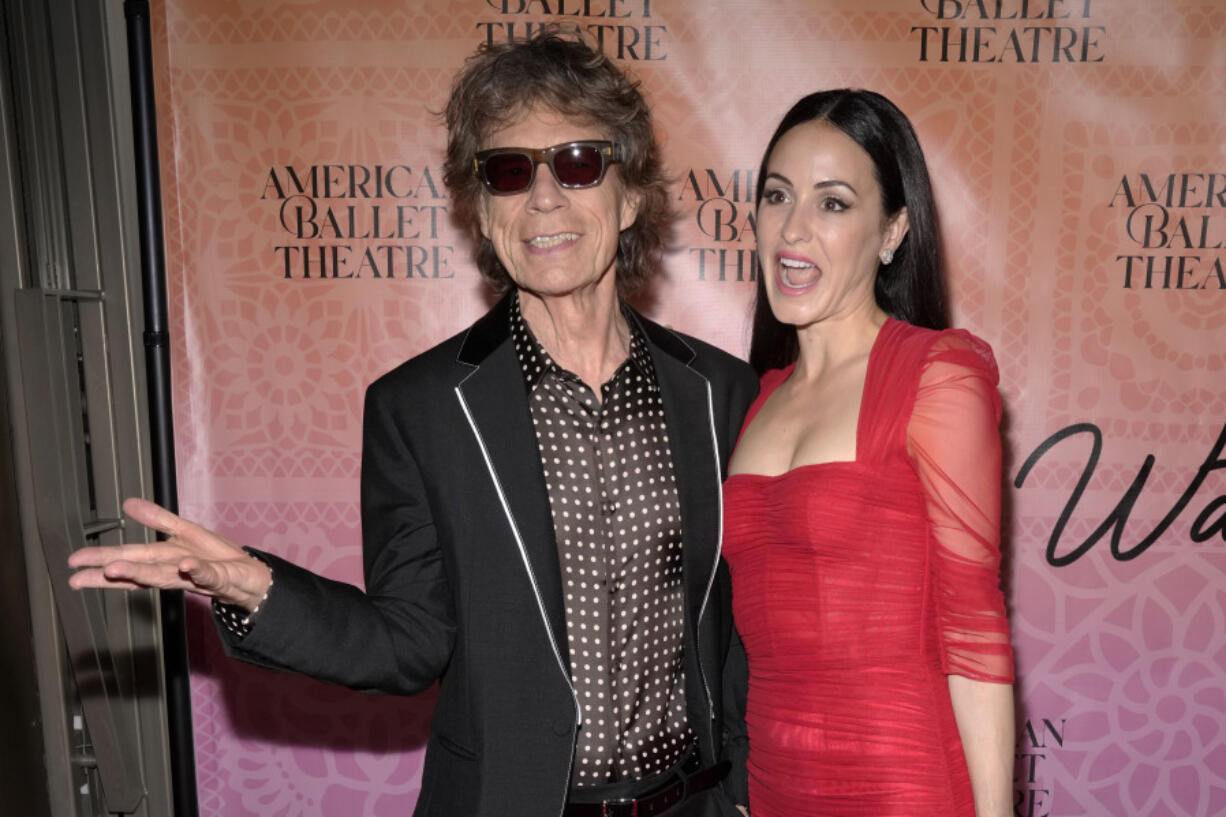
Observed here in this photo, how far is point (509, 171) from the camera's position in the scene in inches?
68.4

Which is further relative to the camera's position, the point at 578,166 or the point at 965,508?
the point at 578,166

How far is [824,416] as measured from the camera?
167 cm

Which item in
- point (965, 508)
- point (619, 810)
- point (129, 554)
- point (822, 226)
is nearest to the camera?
point (129, 554)

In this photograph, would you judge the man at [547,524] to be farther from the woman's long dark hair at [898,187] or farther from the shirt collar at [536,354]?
the woman's long dark hair at [898,187]

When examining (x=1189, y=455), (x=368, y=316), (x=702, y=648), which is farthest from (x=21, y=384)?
(x=1189, y=455)

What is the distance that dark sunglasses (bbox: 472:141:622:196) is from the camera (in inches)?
68.1

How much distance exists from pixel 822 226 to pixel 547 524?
757 millimetres

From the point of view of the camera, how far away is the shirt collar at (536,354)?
1742mm

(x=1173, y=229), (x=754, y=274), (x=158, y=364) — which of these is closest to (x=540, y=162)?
(x=754, y=274)

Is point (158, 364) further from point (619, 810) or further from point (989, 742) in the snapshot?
point (989, 742)

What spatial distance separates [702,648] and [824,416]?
50 centimetres

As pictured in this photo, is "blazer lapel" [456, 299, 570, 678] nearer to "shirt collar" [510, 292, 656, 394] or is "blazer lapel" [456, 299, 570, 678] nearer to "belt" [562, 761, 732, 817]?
"shirt collar" [510, 292, 656, 394]

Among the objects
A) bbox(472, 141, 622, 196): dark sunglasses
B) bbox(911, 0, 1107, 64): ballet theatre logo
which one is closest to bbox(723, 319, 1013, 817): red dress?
bbox(472, 141, 622, 196): dark sunglasses

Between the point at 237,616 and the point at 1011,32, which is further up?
the point at 1011,32
